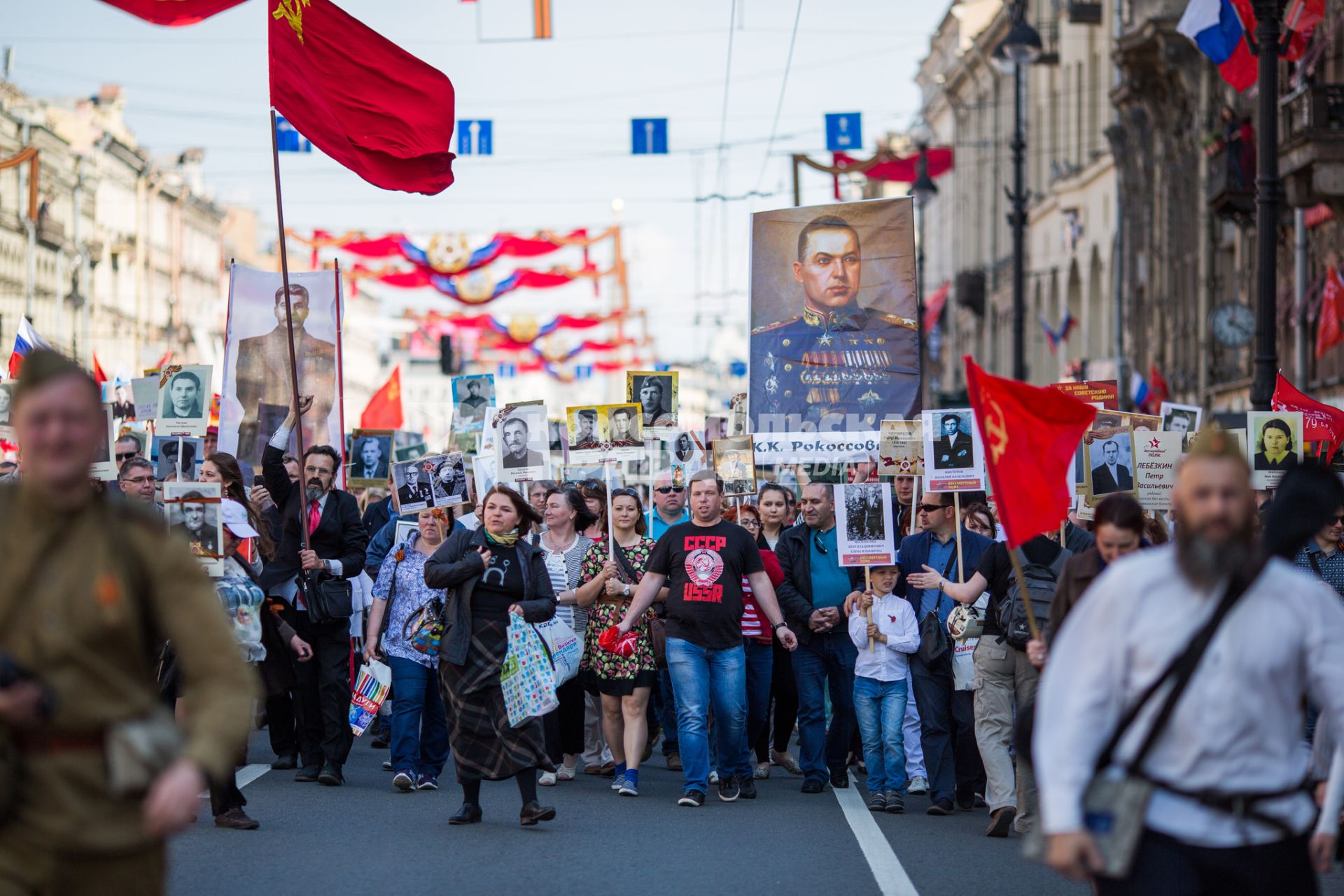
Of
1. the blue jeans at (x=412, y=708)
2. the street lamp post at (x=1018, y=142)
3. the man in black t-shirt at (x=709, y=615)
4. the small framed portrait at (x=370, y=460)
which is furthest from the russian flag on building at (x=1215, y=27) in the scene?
the blue jeans at (x=412, y=708)

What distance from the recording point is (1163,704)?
446cm

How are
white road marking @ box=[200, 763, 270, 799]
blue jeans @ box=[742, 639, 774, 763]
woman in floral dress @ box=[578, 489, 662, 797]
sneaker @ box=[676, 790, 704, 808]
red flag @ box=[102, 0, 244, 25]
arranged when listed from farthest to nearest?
blue jeans @ box=[742, 639, 774, 763], woman in floral dress @ box=[578, 489, 662, 797], white road marking @ box=[200, 763, 270, 799], sneaker @ box=[676, 790, 704, 808], red flag @ box=[102, 0, 244, 25]

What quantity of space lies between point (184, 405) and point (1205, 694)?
44.1ft

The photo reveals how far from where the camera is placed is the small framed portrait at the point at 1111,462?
45.0ft

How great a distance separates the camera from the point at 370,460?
61.9 feet

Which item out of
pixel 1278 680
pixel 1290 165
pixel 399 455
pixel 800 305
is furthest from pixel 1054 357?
pixel 1278 680

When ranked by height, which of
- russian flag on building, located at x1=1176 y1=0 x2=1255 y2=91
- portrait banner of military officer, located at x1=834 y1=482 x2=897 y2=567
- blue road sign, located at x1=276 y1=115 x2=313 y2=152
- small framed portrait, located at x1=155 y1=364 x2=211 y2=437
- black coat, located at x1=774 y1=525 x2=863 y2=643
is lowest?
black coat, located at x1=774 y1=525 x2=863 y2=643

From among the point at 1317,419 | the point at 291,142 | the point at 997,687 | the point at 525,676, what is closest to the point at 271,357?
the point at 525,676

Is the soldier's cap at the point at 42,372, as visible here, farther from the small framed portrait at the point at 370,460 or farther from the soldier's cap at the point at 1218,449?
the small framed portrait at the point at 370,460

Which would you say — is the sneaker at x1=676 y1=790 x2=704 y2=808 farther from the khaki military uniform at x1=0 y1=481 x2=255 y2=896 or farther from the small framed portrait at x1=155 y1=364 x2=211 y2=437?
the khaki military uniform at x1=0 y1=481 x2=255 y2=896

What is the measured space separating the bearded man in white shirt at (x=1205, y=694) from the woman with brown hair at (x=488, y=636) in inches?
235

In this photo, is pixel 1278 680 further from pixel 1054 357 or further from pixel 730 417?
pixel 1054 357

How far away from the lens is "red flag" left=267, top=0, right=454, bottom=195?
12891 mm

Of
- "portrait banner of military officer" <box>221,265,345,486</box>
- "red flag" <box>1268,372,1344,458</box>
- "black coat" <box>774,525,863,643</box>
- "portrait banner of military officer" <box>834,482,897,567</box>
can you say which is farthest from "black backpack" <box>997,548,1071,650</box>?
"portrait banner of military officer" <box>221,265,345,486</box>
